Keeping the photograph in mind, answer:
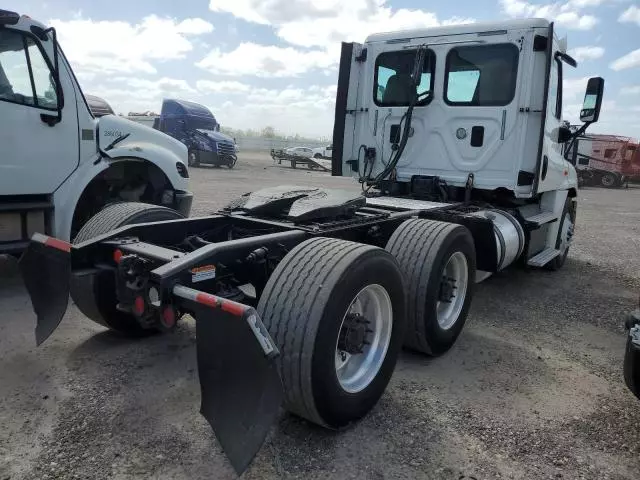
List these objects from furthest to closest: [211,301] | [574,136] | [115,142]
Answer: [574,136] < [115,142] < [211,301]

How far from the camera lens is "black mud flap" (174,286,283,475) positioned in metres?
2.26

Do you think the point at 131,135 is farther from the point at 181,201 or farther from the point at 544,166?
the point at 544,166

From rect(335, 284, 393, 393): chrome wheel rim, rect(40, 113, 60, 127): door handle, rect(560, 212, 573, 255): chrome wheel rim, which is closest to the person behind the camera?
rect(335, 284, 393, 393): chrome wheel rim

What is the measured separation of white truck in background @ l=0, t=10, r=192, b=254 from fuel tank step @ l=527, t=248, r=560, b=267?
4.59 m

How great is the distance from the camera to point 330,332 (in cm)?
268

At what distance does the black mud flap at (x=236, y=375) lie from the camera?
226cm

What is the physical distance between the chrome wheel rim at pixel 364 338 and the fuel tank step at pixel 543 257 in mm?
3520

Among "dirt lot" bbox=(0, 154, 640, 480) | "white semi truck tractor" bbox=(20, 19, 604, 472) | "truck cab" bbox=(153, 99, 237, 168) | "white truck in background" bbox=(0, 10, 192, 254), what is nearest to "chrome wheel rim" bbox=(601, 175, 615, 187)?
"truck cab" bbox=(153, 99, 237, 168)

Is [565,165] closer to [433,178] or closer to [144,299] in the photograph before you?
[433,178]

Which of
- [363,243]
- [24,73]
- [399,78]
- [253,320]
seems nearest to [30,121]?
[24,73]

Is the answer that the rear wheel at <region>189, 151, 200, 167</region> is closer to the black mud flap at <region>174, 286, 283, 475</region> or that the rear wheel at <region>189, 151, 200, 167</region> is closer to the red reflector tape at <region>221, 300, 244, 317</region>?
the black mud flap at <region>174, 286, 283, 475</region>

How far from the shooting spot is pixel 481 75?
591cm

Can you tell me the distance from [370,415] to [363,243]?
145 centimetres

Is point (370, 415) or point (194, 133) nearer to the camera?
point (370, 415)
